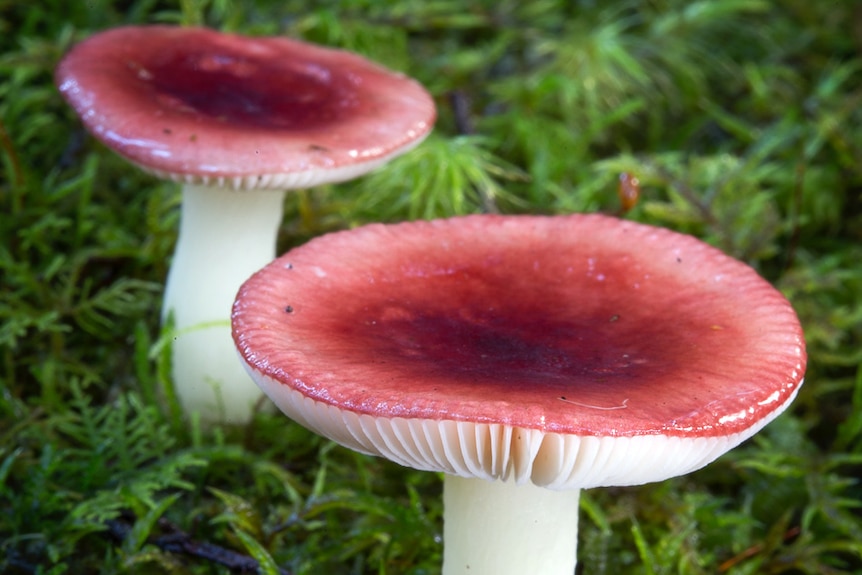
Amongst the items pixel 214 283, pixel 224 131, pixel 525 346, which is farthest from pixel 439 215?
pixel 525 346

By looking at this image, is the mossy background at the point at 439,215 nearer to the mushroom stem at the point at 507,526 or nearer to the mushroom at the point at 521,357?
the mushroom stem at the point at 507,526

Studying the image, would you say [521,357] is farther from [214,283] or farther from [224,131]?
[214,283]

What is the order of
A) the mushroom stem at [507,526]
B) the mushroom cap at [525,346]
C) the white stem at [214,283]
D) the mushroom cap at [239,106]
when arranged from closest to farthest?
the mushroom cap at [525,346] → the mushroom stem at [507,526] → the mushroom cap at [239,106] → the white stem at [214,283]

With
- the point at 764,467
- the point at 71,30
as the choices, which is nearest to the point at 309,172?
the point at 764,467

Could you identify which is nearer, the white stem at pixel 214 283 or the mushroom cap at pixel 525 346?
the mushroom cap at pixel 525 346

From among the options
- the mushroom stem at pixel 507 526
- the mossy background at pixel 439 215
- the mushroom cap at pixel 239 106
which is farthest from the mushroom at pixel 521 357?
the mossy background at pixel 439 215

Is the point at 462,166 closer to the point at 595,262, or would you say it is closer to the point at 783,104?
the point at 595,262
